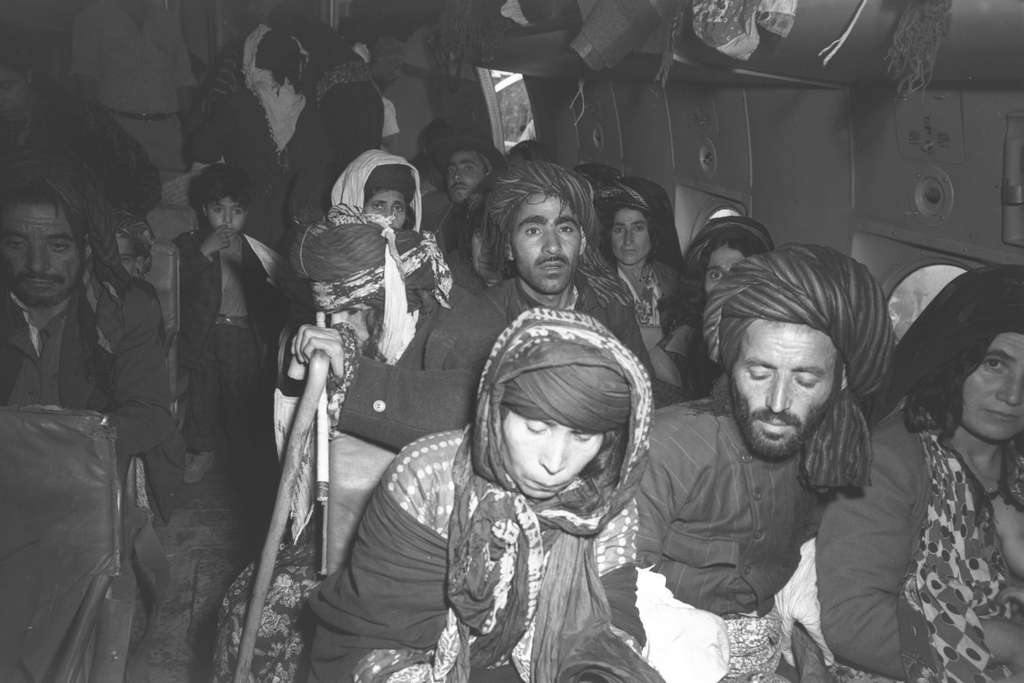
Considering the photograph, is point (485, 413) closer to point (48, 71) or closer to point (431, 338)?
point (431, 338)

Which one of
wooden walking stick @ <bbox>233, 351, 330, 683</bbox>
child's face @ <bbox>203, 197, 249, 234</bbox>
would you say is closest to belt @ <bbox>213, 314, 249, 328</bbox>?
child's face @ <bbox>203, 197, 249, 234</bbox>

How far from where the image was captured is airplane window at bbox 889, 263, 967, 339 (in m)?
4.92

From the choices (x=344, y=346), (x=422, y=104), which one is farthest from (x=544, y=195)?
(x=422, y=104)

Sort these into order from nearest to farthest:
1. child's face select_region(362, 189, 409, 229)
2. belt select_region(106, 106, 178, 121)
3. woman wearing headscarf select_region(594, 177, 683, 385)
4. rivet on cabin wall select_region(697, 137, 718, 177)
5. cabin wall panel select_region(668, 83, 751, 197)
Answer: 1. child's face select_region(362, 189, 409, 229)
2. woman wearing headscarf select_region(594, 177, 683, 385)
3. cabin wall panel select_region(668, 83, 751, 197)
4. rivet on cabin wall select_region(697, 137, 718, 177)
5. belt select_region(106, 106, 178, 121)

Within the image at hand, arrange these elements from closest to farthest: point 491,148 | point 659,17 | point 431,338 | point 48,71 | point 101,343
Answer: point 431,338, point 101,343, point 659,17, point 491,148, point 48,71

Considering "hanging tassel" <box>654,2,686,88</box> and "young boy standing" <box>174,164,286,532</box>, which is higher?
"hanging tassel" <box>654,2,686,88</box>

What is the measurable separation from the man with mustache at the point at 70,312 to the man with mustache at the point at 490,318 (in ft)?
3.95

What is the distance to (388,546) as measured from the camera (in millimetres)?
2469

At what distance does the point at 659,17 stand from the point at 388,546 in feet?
10.2

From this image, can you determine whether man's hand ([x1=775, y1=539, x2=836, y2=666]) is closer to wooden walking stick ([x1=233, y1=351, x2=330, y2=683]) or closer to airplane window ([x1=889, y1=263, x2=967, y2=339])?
wooden walking stick ([x1=233, y1=351, x2=330, y2=683])

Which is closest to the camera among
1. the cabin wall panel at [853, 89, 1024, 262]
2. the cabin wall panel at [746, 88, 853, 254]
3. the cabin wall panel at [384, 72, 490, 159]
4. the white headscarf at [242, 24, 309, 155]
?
the cabin wall panel at [853, 89, 1024, 262]

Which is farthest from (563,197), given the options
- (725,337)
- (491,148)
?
(491,148)

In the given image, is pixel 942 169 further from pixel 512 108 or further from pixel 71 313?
pixel 512 108

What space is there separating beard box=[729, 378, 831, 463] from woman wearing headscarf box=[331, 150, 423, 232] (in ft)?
7.17
